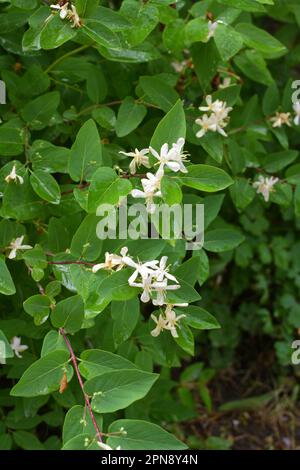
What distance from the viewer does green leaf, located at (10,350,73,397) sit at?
3.52ft

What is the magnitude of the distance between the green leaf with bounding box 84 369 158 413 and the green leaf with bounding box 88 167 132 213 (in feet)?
0.91

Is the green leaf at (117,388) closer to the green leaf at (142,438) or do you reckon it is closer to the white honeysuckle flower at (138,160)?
Result: the green leaf at (142,438)

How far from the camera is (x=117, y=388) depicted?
1051 mm

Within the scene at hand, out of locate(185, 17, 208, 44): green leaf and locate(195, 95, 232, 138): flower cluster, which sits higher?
locate(185, 17, 208, 44): green leaf

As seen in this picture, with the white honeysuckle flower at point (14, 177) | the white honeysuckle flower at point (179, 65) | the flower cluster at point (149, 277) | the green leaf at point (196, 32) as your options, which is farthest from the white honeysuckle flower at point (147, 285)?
the white honeysuckle flower at point (179, 65)

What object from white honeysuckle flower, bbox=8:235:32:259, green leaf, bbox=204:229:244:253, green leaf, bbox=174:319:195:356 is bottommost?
green leaf, bbox=174:319:195:356

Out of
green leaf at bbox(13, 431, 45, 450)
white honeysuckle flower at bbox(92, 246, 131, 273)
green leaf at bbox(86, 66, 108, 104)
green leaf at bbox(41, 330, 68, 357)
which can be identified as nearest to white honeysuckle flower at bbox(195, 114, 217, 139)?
green leaf at bbox(86, 66, 108, 104)

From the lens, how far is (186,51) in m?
1.81

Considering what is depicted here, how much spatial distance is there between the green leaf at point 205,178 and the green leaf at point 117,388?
333 mm

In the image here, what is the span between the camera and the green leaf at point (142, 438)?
0.99 m

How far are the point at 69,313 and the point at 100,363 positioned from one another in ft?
0.37

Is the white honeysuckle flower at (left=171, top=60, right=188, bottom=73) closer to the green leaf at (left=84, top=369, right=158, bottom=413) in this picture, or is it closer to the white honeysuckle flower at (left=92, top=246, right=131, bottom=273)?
the white honeysuckle flower at (left=92, top=246, right=131, bottom=273)
